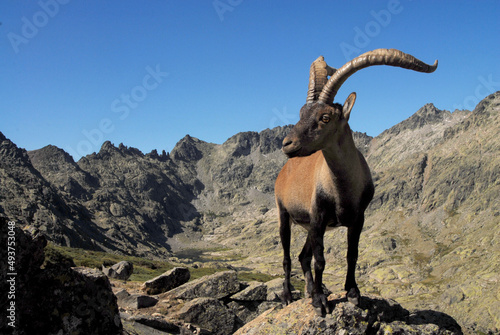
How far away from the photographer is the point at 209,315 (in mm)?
23562

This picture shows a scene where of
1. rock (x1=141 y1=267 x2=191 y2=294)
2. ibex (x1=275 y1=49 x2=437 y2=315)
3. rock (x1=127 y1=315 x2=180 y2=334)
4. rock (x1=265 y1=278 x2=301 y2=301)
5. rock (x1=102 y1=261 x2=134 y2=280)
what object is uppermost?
ibex (x1=275 y1=49 x2=437 y2=315)

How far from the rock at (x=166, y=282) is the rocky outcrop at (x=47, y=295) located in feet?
62.7

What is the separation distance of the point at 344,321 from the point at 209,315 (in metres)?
15.8

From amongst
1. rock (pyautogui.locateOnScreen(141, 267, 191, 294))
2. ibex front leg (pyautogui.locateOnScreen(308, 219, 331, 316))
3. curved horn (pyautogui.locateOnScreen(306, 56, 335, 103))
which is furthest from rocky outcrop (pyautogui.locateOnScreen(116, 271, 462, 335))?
Answer: curved horn (pyautogui.locateOnScreen(306, 56, 335, 103))

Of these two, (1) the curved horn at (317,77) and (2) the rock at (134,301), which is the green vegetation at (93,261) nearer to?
(2) the rock at (134,301)

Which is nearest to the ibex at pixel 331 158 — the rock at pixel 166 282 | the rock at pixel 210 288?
the rock at pixel 210 288

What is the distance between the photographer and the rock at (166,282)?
90.4 feet

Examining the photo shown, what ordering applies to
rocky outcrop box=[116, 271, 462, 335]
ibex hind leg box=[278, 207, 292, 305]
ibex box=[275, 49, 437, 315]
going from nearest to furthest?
ibex box=[275, 49, 437, 315], rocky outcrop box=[116, 271, 462, 335], ibex hind leg box=[278, 207, 292, 305]

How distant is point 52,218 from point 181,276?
7780 inches

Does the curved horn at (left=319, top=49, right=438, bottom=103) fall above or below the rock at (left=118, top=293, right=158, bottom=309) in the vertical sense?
above

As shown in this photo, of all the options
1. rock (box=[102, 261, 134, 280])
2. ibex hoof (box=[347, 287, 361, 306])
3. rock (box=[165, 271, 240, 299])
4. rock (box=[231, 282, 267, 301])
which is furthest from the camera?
rock (box=[102, 261, 134, 280])

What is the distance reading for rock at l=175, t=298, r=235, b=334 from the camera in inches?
900

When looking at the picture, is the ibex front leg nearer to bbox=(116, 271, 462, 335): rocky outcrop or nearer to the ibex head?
bbox=(116, 271, 462, 335): rocky outcrop

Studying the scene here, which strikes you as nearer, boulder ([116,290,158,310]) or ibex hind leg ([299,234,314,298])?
ibex hind leg ([299,234,314,298])
